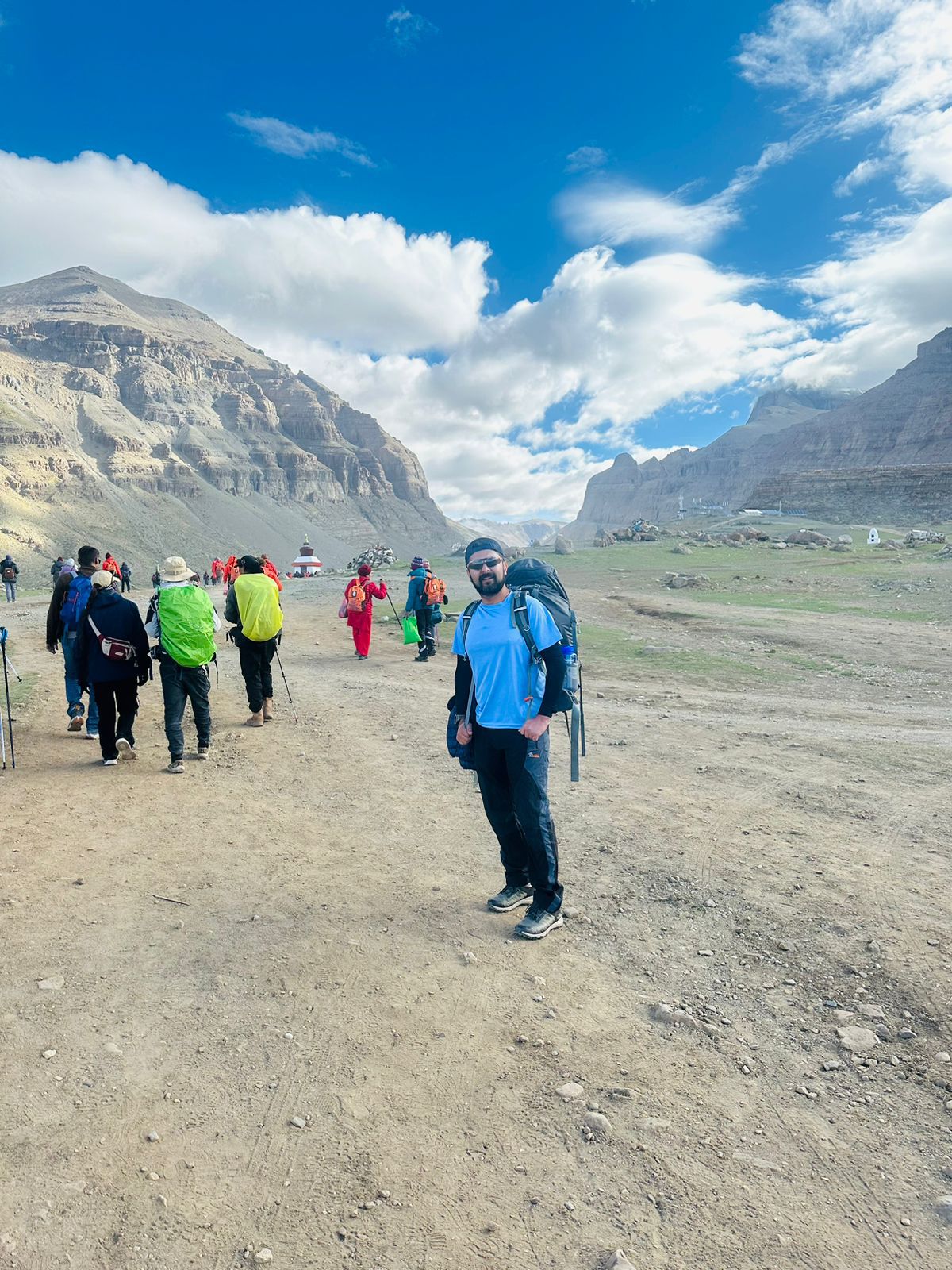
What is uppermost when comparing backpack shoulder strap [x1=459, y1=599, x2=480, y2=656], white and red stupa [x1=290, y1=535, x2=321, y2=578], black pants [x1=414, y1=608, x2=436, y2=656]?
white and red stupa [x1=290, y1=535, x2=321, y2=578]

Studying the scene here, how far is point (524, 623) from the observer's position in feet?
14.6

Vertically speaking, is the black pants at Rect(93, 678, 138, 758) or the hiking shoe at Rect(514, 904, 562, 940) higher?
the black pants at Rect(93, 678, 138, 758)

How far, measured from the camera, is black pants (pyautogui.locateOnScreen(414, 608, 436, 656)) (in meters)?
15.6

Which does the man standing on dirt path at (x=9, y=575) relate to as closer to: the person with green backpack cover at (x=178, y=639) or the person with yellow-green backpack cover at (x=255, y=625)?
the person with yellow-green backpack cover at (x=255, y=625)

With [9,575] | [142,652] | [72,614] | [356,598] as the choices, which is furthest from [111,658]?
[9,575]

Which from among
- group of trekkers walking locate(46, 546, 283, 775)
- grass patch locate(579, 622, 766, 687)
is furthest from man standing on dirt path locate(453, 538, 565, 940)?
grass patch locate(579, 622, 766, 687)

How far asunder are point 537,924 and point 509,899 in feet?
1.23

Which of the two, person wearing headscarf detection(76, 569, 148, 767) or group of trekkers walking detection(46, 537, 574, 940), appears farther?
person wearing headscarf detection(76, 569, 148, 767)

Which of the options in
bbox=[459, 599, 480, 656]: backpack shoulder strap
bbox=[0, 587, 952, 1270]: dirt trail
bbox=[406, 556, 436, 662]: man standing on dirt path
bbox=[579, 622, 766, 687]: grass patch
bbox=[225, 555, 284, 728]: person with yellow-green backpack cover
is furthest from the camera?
bbox=[406, 556, 436, 662]: man standing on dirt path

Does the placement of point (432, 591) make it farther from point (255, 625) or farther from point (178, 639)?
point (178, 639)

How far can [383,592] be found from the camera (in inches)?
591

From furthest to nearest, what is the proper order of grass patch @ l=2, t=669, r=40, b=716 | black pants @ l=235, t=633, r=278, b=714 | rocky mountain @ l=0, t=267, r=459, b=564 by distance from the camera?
rocky mountain @ l=0, t=267, r=459, b=564
grass patch @ l=2, t=669, r=40, b=716
black pants @ l=235, t=633, r=278, b=714

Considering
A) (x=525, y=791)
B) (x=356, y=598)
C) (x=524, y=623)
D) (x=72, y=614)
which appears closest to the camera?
(x=524, y=623)

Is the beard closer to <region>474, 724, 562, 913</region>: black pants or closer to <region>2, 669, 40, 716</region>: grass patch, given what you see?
<region>474, 724, 562, 913</region>: black pants
